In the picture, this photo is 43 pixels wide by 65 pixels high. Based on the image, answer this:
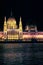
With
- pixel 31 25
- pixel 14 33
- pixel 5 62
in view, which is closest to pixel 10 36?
pixel 14 33

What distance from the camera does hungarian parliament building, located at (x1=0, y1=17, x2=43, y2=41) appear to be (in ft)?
481

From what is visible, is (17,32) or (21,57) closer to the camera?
(21,57)

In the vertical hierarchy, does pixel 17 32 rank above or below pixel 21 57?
above

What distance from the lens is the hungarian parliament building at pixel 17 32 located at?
146650 millimetres

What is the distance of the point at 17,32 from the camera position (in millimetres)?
150250

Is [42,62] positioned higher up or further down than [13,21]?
further down

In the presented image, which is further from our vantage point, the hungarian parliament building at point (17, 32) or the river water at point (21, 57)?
the hungarian parliament building at point (17, 32)

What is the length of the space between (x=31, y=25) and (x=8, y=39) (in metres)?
16.9

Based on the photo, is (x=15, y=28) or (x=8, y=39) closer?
(x=8, y=39)

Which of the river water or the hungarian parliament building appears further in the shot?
the hungarian parliament building

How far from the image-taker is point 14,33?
14925cm

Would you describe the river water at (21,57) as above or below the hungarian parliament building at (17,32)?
below

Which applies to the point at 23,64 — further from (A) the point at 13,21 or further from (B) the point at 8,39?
(A) the point at 13,21

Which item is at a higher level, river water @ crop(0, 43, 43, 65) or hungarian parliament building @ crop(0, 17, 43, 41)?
hungarian parliament building @ crop(0, 17, 43, 41)
